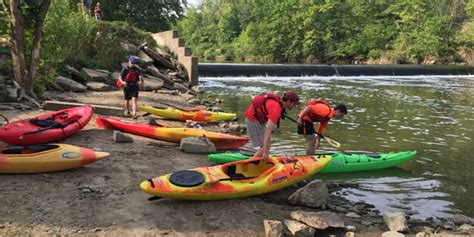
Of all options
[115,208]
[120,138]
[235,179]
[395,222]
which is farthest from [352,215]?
[120,138]

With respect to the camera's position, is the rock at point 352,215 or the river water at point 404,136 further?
the river water at point 404,136

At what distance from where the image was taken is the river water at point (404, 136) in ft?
20.8

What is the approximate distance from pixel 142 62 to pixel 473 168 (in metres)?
13.2

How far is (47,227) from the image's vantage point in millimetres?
4285

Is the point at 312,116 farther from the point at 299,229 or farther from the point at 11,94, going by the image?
the point at 11,94

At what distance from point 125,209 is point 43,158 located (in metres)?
1.68

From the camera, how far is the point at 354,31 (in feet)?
157

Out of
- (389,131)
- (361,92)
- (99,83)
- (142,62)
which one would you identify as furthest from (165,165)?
(361,92)

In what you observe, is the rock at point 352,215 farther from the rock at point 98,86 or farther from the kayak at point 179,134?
the rock at point 98,86

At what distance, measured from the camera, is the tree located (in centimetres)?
1023

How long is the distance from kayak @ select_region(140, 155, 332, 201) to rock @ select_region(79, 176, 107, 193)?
2.34 feet

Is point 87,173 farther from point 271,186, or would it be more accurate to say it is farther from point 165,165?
point 271,186

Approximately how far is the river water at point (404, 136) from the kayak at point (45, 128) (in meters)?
3.99

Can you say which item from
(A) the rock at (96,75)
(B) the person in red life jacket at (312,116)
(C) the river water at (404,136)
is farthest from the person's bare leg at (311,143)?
(A) the rock at (96,75)
